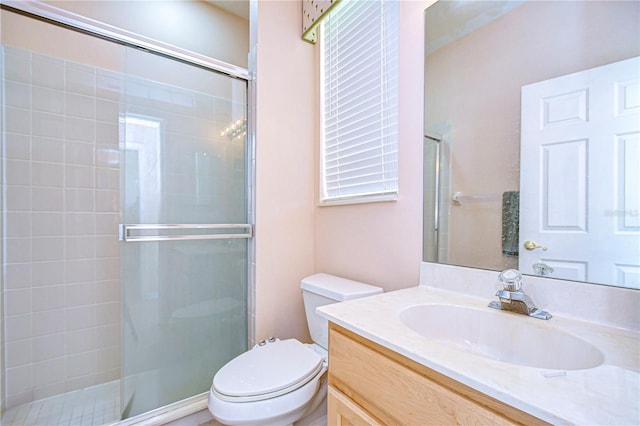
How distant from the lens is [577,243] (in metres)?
0.81

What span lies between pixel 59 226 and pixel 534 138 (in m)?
2.31

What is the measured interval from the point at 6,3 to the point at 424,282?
1.99 metres

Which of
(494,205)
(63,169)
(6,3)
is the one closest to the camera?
(494,205)

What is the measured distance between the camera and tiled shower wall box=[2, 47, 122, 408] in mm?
1571

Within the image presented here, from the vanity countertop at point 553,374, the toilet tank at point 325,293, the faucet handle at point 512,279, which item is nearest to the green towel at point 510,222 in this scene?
the faucet handle at point 512,279

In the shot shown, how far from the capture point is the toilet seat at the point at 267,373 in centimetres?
104

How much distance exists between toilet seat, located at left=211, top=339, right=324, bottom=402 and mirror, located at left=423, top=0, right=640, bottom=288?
0.67 metres

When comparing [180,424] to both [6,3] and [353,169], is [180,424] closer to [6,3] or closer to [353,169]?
[353,169]

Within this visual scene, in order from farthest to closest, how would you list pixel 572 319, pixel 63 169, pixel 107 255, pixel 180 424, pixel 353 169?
pixel 107 255 → pixel 63 169 → pixel 353 169 → pixel 180 424 → pixel 572 319

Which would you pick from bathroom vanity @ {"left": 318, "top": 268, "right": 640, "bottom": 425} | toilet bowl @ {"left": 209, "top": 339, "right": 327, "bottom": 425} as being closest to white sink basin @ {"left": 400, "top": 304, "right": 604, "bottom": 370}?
bathroom vanity @ {"left": 318, "top": 268, "right": 640, "bottom": 425}

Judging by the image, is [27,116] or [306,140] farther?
[306,140]

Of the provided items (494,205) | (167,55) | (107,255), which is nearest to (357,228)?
(494,205)

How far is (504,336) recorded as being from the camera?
0.82 meters

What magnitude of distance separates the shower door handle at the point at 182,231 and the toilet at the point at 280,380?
53 cm
